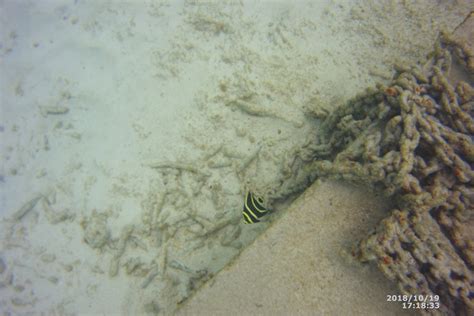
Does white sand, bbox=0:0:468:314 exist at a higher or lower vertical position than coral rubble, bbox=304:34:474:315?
lower

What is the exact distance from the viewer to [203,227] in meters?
3.33

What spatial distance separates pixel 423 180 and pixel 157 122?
123 inches

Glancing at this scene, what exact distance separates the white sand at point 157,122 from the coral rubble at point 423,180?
1192 millimetres

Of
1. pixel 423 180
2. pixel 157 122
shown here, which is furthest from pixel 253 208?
pixel 157 122

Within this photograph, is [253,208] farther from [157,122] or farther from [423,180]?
[157,122]

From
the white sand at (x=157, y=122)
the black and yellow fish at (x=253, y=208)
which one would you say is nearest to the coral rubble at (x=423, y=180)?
the black and yellow fish at (x=253, y=208)

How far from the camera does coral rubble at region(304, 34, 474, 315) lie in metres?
2.06

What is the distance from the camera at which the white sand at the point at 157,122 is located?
3404 millimetres

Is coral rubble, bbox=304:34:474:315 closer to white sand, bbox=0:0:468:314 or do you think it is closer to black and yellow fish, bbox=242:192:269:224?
black and yellow fish, bbox=242:192:269:224

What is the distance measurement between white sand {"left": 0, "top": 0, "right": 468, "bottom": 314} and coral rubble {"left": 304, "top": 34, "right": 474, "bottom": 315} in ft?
3.91

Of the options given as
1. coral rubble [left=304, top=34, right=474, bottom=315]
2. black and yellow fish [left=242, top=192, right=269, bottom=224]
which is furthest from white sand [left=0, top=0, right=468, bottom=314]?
coral rubble [left=304, top=34, right=474, bottom=315]

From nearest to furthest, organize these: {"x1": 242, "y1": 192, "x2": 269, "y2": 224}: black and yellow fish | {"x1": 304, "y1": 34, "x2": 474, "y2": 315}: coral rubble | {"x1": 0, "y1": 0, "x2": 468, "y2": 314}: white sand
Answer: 1. {"x1": 304, "y1": 34, "x2": 474, "y2": 315}: coral rubble
2. {"x1": 242, "y1": 192, "x2": 269, "y2": 224}: black and yellow fish
3. {"x1": 0, "y1": 0, "x2": 468, "y2": 314}: white sand

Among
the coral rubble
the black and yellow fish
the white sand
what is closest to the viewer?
the coral rubble

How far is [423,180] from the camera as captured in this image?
7.38ft
